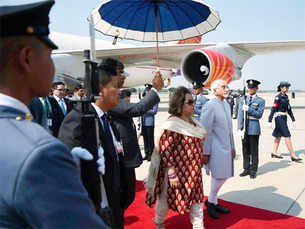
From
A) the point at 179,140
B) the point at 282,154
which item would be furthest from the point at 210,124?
the point at 282,154

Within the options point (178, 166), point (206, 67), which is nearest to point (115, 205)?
point (178, 166)

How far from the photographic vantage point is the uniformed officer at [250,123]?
14.5 feet

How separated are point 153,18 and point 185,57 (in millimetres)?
3564

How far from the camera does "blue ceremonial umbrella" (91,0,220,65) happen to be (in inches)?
106

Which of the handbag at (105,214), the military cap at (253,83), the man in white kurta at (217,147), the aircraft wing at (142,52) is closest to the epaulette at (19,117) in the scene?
the handbag at (105,214)

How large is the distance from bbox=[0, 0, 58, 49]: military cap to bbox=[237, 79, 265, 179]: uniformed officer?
428 centimetres

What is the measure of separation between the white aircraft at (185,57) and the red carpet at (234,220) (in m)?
3.03

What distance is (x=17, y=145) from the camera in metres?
0.56

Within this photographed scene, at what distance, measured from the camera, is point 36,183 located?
0.53 m

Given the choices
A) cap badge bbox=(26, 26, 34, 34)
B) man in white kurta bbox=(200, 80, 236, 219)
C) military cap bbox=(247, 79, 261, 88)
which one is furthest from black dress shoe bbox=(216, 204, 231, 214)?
cap badge bbox=(26, 26, 34, 34)

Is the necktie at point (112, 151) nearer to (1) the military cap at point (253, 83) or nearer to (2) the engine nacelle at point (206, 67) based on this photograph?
(1) the military cap at point (253, 83)

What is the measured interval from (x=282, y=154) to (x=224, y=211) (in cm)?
364

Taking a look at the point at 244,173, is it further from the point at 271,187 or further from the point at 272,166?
the point at 272,166

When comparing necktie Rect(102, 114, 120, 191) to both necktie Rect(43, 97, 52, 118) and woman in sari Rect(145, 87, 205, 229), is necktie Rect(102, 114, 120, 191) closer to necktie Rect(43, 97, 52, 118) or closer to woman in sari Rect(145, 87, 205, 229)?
woman in sari Rect(145, 87, 205, 229)
